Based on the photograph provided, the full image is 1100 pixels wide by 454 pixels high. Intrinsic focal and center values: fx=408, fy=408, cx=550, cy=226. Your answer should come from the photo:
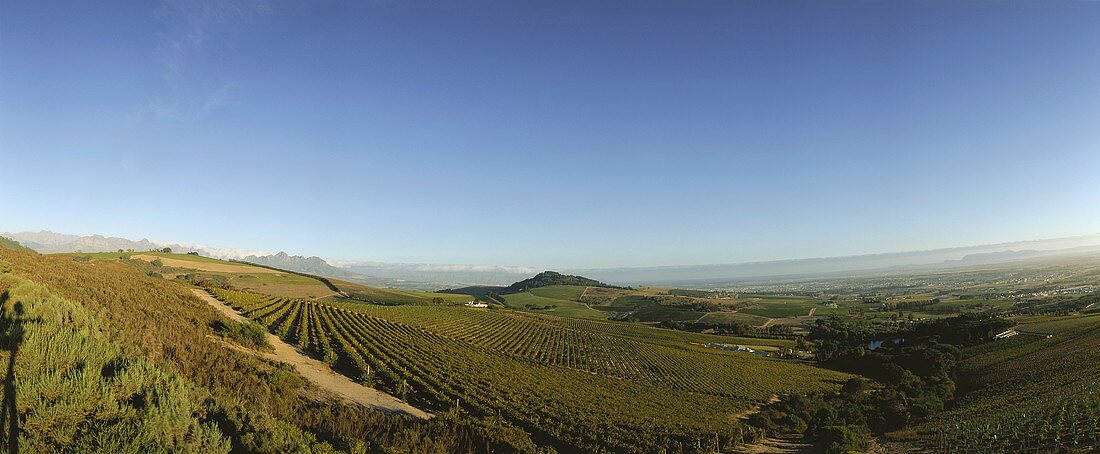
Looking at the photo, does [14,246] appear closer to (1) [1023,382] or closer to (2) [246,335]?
(2) [246,335]

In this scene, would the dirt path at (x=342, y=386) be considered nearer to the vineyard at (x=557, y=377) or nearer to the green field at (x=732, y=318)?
the vineyard at (x=557, y=377)

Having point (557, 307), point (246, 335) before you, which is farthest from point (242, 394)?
point (557, 307)

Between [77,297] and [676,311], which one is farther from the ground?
[77,297]

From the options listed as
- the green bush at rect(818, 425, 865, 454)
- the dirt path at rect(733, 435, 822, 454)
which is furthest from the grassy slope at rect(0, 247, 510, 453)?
the green bush at rect(818, 425, 865, 454)

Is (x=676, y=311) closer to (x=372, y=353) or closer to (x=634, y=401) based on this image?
(x=634, y=401)

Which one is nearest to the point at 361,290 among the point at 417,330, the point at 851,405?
the point at 417,330

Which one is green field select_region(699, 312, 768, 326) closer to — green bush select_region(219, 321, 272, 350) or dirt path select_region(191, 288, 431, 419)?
dirt path select_region(191, 288, 431, 419)
